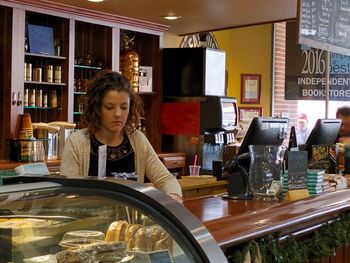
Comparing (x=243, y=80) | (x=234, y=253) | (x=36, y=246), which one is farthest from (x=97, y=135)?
(x=243, y=80)

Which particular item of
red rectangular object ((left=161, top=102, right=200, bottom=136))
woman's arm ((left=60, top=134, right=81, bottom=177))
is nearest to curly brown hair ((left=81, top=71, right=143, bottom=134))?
woman's arm ((left=60, top=134, right=81, bottom=177))

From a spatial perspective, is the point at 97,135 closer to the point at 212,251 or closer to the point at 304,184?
the point at 304,184

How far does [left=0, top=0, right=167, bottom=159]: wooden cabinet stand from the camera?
18.5 ft

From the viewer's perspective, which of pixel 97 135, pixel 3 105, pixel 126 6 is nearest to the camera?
pixel 97 135

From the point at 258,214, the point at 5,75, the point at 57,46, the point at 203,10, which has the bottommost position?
the point at 258,214

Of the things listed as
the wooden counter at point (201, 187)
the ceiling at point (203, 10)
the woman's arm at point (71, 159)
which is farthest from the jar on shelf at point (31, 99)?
the woman's arm at point (71, 159)

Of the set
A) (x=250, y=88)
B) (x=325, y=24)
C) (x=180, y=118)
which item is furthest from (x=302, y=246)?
(x=250, y=88)

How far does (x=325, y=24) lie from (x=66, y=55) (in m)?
2.86

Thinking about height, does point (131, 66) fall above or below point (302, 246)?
above

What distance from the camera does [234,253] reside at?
6.90 feet

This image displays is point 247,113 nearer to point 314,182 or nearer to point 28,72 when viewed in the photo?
point 28,72

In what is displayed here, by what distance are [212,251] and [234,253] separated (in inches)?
22.0

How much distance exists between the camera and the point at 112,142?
107 inches

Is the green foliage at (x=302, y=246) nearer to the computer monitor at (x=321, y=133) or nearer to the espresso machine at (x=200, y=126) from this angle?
the computer monitor at (x=321, y=133)
